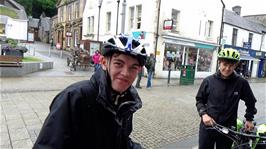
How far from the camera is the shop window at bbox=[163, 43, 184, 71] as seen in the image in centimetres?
1945

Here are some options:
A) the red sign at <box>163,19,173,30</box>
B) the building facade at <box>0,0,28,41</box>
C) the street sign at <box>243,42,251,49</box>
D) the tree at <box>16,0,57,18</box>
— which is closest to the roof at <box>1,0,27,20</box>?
the building facade at <box>0,0,28,41</box>

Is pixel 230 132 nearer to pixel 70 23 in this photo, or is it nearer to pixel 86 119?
pixel 86 119

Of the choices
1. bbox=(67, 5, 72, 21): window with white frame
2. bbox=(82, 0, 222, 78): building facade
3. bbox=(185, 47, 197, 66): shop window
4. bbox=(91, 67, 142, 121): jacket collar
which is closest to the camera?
bbox=(91, 67, 142, 121): jacket collar

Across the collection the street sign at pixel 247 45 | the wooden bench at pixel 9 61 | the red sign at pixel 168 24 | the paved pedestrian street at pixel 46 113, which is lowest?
the paved pedestrian street at pixel 46 113

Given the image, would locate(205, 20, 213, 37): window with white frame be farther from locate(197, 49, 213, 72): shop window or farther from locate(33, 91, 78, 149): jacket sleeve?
locate(33, 91, 78, 149): jacket sleeve

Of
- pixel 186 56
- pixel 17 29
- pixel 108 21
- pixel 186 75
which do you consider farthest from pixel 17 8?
pixel 186 75

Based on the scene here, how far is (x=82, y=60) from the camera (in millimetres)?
19000

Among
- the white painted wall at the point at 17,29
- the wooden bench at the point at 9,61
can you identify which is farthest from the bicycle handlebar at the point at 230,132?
the white painted wall at the point at 17,29

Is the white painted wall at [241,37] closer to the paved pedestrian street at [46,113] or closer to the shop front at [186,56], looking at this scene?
the shop front at [186,56]

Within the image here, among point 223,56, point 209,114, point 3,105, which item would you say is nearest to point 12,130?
point 3,105

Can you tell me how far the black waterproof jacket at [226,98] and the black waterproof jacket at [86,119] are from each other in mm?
1907

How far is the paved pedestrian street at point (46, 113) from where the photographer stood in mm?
5160

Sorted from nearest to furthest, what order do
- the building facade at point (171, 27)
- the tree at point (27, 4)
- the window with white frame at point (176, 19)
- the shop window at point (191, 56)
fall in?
the building facade at point (171, 27), the window with white frame at point (176, 19), the shop window at point (191, 56), the tree at point (27, 4)

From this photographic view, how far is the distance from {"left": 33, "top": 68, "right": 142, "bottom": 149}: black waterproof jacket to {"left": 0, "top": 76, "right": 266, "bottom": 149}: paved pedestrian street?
3.46 meters
